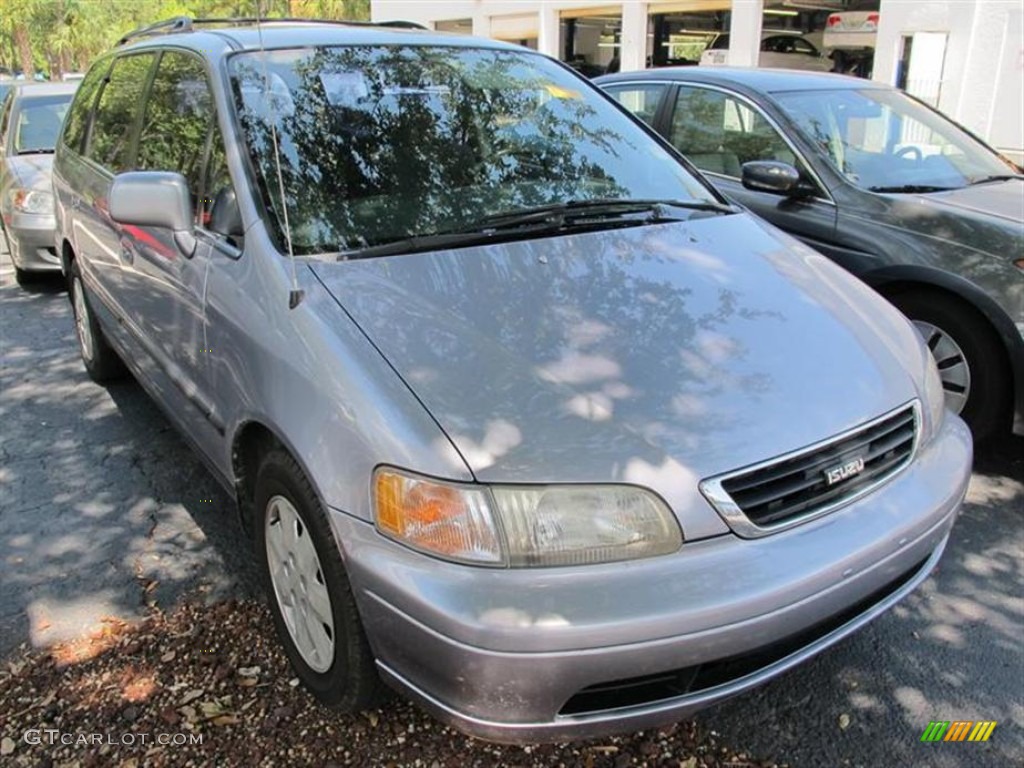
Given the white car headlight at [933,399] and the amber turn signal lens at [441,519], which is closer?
the amber turn signal lens at [441,519]

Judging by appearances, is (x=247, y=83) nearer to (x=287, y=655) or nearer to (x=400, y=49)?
(x=400, y=49)

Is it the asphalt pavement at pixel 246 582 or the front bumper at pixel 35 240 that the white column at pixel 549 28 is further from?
the asphalt pavement at pixel 246 582

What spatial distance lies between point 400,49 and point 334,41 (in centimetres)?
24

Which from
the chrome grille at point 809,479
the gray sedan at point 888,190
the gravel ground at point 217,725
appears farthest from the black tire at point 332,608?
the gray sedan at point 888,190

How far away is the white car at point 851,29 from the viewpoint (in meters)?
15.6

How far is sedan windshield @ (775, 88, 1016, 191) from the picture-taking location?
4414mm

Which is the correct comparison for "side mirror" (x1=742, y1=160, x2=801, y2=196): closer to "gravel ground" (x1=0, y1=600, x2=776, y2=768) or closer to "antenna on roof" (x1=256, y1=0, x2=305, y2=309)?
"antenna on roof" (x1=256, y1=0, x2=305, y2=309)

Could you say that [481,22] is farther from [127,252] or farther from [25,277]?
[127,252]

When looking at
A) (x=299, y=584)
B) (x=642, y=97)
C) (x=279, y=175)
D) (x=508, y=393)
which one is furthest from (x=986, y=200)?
(x=299, y=584)

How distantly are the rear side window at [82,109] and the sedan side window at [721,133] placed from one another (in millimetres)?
3175

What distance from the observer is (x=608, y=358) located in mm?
2223

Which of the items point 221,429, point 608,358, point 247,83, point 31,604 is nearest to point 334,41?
point 247,83

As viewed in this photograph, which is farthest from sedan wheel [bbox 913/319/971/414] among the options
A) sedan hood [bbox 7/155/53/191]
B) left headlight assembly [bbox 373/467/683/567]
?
sedan hood [bbox 7/155/53/191]

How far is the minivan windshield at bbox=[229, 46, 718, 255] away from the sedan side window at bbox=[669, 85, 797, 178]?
1399 mm
